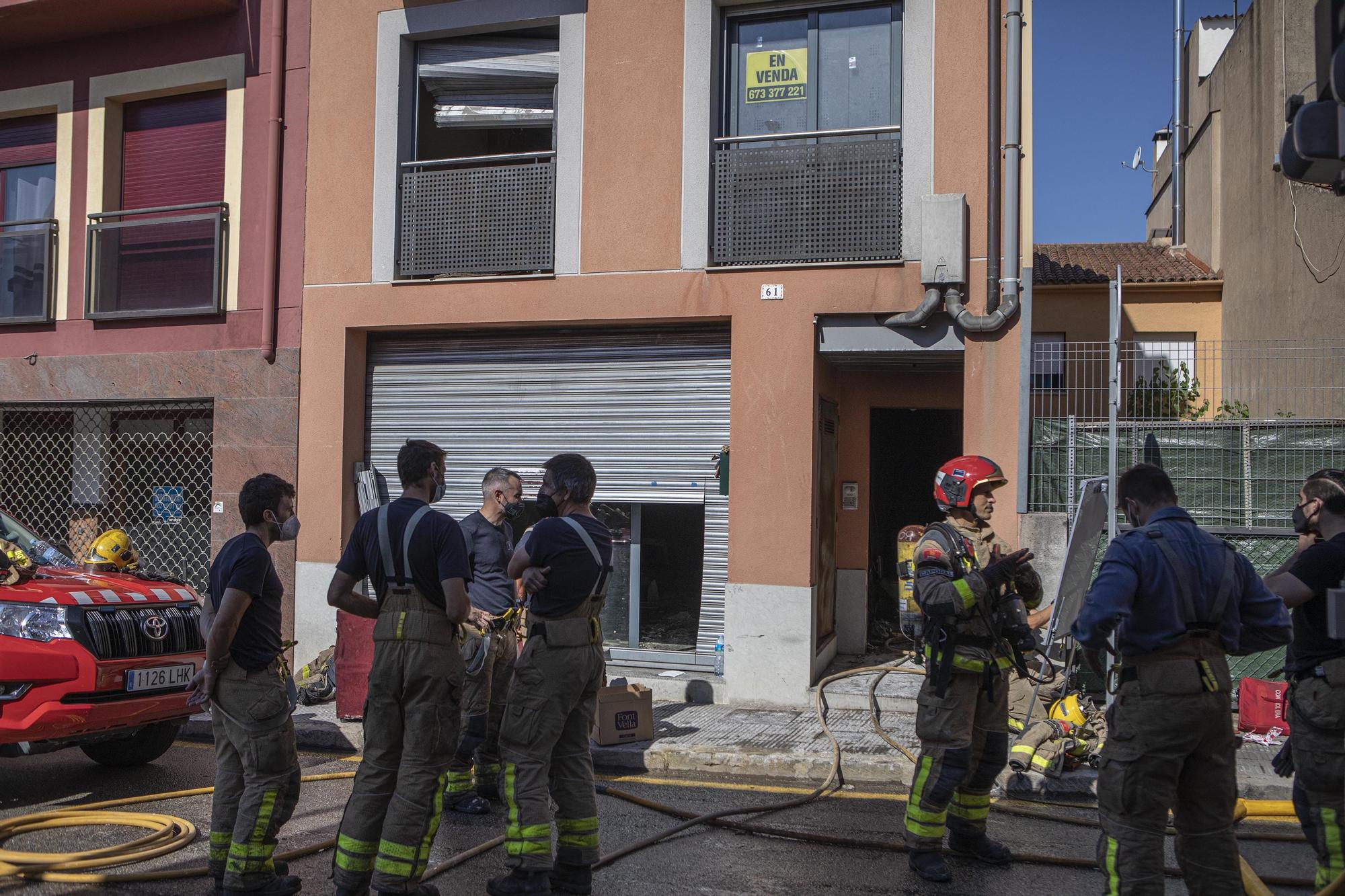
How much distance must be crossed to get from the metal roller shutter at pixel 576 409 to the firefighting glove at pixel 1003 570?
5119 mm

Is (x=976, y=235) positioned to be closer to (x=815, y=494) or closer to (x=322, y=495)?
(x=815, y=494)

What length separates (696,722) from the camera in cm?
862

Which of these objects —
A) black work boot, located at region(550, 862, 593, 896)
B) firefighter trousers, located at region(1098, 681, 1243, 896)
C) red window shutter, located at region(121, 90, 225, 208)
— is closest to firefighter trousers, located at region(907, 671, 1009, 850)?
firefighter trousers, located at region(1098, 681, 1243, 896)

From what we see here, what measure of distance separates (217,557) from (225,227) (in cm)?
769

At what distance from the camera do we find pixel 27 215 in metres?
12.7

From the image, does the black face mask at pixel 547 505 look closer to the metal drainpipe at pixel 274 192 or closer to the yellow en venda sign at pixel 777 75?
the yellow en venda sign at pixel 777 75

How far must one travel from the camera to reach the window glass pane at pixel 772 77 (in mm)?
10133

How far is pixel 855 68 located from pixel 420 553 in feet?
23.7

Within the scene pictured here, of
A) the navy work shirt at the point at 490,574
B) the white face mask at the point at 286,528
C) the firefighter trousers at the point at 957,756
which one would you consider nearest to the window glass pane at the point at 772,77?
the navy work shirt at the point at 490,574

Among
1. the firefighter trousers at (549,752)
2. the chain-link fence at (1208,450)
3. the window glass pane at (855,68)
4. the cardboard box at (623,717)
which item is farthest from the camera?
the window glass pane at (855,68)

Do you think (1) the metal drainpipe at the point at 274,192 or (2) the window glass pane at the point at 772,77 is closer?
(2) the window glass pane at the point at 772,77

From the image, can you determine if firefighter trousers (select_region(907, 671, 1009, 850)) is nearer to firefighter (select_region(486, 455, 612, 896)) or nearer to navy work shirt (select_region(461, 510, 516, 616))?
firefighter (select_region(486, 455, 612, 896))

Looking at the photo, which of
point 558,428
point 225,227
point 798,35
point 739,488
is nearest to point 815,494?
point 739,488

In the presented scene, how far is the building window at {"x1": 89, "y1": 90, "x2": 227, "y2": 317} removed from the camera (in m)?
11.7
